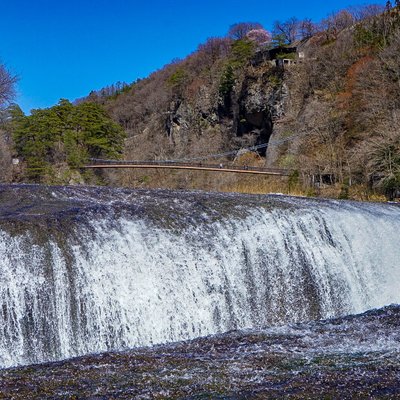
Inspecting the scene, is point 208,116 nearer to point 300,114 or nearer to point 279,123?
point 279,123

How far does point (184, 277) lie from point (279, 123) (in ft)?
109

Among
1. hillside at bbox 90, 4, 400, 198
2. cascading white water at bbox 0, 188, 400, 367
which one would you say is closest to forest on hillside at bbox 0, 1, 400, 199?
hillside at bbox 90, 4, 400, 198

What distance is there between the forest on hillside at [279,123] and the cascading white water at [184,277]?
34.0 ft

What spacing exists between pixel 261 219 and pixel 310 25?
5011cm

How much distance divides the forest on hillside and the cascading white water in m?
10.4

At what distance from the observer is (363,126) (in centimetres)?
3047

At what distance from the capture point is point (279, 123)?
41.3 metres

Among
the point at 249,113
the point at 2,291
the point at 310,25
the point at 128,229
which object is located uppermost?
the point at 310,25

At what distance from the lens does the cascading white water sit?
782 centimetres

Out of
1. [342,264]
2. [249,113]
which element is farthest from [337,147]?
[342,264]

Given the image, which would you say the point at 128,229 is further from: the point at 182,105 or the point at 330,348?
the point at 182,105

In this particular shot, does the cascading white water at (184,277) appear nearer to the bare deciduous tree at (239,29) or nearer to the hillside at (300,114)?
the hillside at (300,114)

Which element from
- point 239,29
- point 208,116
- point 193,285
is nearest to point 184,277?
point 193,285

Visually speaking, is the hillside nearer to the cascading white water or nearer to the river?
the cascading white water
